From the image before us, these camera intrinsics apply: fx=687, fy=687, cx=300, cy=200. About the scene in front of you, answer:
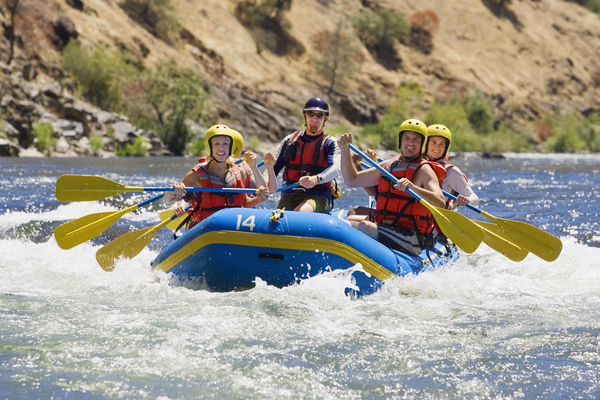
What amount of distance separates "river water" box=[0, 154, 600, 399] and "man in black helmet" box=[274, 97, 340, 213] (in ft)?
3.98

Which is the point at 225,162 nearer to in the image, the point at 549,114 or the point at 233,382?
the point at 233,382

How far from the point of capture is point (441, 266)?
231 inches

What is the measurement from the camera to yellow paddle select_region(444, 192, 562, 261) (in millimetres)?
5875

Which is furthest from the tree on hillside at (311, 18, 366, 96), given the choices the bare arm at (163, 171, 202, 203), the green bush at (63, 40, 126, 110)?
the bare arm at (163, 171, 202, 203)

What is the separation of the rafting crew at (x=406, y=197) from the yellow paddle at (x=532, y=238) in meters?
0.45

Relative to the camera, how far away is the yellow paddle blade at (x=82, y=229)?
5895mm

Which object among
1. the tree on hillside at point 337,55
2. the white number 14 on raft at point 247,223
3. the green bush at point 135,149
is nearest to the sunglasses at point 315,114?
the white number 14 on raft at point 247,223

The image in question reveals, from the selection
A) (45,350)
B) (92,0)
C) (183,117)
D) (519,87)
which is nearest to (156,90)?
(183,117)

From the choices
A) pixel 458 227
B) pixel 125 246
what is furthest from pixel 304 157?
pixel 125 246

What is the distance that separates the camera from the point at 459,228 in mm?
5582

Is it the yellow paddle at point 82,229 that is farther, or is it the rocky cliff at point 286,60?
the rocky cliff at point 286,60

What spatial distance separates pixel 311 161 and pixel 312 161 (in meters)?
0.01

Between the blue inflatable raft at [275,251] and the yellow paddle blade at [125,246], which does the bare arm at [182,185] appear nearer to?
the yellow paddle blade at [125,246]

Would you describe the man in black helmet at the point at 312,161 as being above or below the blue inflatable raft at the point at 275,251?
above
